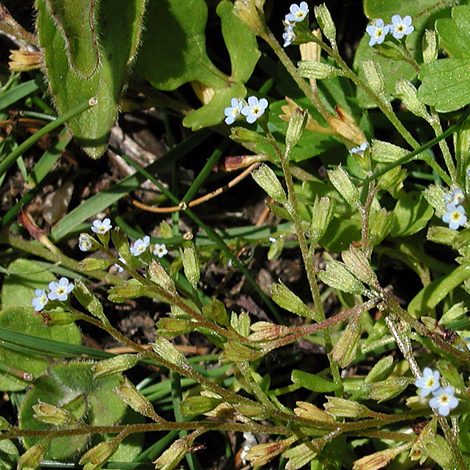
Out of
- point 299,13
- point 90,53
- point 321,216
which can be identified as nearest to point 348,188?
point 321,216

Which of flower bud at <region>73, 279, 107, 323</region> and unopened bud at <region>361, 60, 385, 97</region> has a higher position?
unopened bud at <region>361, 60, 385, 97</region>

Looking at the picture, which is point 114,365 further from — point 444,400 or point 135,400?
point 444,400

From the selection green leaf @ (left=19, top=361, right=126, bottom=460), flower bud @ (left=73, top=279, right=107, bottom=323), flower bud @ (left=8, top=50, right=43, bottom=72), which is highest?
flower bud @ (left=8, top=50, right=43, bottom=72)

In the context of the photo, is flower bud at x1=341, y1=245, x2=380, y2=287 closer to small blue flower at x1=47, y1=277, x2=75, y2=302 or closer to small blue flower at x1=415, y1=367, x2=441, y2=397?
small blue flower at x1=415, y1=367, x2=441, y2=397

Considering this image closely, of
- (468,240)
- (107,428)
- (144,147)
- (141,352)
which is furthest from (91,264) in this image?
(468,240)

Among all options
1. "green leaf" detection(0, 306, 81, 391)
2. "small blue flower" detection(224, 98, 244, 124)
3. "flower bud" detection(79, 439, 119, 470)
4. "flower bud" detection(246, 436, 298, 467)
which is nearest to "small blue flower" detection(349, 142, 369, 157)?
"small blue flower" detection(224, 98, 244, 124)
